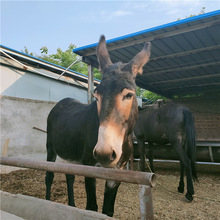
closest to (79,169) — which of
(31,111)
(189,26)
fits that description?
(189,26)

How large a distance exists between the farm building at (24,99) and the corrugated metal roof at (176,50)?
2833 millimetres

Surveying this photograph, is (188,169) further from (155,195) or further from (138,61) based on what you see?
(138,61)

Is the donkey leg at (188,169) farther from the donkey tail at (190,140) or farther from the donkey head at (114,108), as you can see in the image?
the donkey head at (114,108)

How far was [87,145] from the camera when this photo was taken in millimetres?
2504

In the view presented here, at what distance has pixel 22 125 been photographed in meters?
6.88

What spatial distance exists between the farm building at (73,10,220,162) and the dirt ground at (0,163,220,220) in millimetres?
1549

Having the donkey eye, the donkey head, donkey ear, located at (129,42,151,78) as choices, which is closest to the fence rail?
the donkey head

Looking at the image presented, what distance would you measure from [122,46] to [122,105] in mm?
3509

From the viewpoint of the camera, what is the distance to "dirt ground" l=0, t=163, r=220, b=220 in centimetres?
347

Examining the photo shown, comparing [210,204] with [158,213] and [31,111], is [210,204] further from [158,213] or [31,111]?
[31,111]

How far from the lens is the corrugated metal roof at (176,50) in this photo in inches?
167

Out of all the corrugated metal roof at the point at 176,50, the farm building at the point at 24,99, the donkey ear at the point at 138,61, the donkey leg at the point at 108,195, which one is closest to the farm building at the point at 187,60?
the corrugated metal roof at the point at 176,50

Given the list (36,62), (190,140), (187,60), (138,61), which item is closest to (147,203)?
(138,61)

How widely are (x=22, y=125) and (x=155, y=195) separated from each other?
5057 mm
